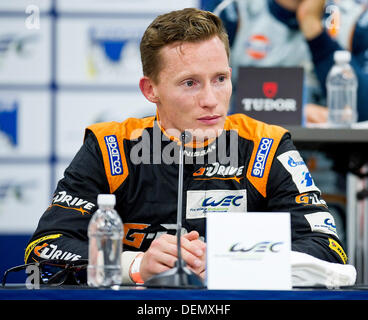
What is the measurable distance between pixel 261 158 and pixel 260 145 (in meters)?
0.04

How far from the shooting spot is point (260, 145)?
187cm

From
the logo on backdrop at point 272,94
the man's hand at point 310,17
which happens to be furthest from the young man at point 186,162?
the man's hand at point 310,17

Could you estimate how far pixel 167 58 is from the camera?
179 cm

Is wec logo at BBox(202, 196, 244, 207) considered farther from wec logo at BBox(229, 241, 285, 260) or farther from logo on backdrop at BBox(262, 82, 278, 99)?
logo on backdrop at BBox(262, 82, 278, 99)

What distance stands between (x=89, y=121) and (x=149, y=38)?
1484mm

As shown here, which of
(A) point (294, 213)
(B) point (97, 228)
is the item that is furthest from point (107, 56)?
(B) point (97, 228)

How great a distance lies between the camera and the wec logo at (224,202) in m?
1.82

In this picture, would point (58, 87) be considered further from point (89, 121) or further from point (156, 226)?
point (156, 226)

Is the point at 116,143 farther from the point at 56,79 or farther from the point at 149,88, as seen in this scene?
the point at 56,79

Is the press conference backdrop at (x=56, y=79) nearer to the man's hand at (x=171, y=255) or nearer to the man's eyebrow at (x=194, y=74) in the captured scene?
the man's eyebrow at (x=194, y=74)

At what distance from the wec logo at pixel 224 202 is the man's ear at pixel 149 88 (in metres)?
0.32

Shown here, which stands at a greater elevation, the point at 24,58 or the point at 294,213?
the point at 24,58

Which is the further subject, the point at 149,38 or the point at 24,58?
the point at 24,58
